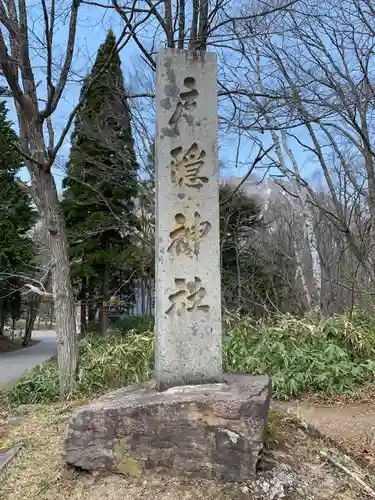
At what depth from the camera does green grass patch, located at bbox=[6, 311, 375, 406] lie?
22.2 ft

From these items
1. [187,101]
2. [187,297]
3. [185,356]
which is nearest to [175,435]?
[185,356]

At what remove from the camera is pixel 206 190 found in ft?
12.9

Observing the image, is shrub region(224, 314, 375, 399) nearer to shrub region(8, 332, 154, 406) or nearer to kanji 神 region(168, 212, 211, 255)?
shrub region(8, 332, 154, 406)

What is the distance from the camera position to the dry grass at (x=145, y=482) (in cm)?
317

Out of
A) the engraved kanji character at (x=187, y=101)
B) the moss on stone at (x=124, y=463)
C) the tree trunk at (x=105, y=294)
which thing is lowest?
the moss on stone at (x=124, y=463)

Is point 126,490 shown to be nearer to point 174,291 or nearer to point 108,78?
point 174,291

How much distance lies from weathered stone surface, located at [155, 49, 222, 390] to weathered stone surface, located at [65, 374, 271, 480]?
0.40 m

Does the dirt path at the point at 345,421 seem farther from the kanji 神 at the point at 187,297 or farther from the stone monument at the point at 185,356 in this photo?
the kanji 神 at the point at 187,297

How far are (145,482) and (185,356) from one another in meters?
0.94

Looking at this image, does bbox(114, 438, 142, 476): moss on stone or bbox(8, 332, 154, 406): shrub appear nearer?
bbox(114, 438, 142, 476): moss on stone

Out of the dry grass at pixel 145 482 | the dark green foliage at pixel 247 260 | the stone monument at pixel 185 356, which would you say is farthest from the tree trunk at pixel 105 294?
the stone monument at pixel 185 356

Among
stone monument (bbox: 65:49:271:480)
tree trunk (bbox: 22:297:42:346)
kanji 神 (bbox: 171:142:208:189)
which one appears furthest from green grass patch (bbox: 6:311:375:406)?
tree trunk (bbox: 22:297:42:346)

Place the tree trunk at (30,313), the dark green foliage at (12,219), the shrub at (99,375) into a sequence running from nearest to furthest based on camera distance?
the shrub at (99,375)
the dark green foliage at (12,219)
the tree trunk at (30,313)

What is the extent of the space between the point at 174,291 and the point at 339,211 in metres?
7.38
